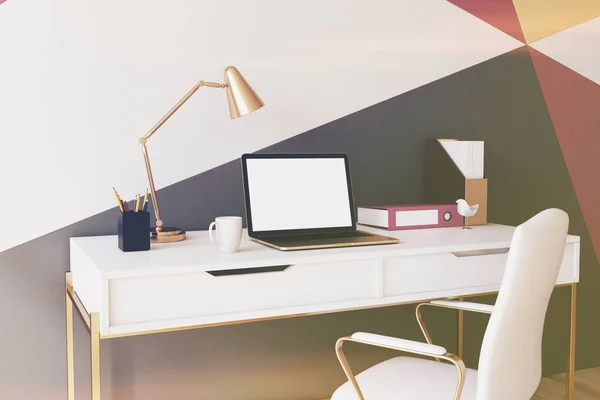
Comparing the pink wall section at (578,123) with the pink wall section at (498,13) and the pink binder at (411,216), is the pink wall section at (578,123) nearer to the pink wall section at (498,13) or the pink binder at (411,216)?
the pink wall section at (498,13)

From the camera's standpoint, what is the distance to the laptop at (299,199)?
1909 mm

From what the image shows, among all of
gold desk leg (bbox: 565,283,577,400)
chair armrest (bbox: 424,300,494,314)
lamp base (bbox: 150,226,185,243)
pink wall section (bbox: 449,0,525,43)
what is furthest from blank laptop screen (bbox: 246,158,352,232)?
pink wall section (bbox: 449,0,525,43)

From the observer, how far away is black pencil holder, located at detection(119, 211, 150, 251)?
1619 mm

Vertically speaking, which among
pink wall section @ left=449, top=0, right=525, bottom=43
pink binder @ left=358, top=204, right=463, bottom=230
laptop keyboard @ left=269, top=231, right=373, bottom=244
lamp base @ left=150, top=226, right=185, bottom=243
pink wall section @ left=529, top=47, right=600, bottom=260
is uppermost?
pink wall section @ left=449, top=0, right=525, bottom=43

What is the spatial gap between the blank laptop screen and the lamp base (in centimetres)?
22

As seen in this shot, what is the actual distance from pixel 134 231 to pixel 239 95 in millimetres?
505

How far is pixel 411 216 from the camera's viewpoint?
210 cm

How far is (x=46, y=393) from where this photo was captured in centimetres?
198

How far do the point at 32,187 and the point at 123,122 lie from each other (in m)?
0.33

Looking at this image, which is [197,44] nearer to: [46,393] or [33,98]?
[33,98]

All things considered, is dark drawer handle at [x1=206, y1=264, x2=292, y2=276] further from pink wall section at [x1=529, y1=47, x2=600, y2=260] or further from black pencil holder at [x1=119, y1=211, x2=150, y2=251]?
pink wall section at [x1=529, y1=47, x2=600, y2=260]

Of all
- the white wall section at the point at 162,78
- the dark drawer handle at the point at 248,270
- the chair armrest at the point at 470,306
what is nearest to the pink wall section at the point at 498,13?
the white wall section at the point at 162,78

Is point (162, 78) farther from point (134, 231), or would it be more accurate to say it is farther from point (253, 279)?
point (253, 279)

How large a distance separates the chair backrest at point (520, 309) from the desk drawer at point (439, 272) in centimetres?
45
